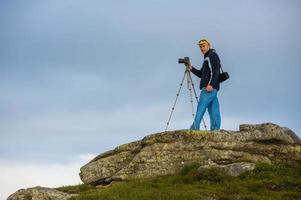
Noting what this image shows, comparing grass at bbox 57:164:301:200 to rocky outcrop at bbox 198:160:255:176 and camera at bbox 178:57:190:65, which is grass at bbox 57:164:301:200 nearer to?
rocky outcrop at bbox 198:160:255:176

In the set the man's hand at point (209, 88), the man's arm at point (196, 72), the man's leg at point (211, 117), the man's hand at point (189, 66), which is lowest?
the man's leg at point (211, 117)

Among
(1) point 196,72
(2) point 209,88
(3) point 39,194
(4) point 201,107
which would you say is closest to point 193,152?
(4) point 201,107

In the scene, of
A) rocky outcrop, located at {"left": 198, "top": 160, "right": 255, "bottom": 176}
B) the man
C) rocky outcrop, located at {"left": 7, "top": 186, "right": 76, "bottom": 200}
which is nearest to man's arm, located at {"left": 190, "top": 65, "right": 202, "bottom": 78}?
the man

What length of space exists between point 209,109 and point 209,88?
141cm

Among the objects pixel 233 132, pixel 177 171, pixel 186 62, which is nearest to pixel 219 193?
pixel 177 171

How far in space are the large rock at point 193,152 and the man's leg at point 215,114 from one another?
712 millimetres

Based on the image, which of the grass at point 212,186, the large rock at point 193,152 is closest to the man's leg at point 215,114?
the large rock at point 193,152

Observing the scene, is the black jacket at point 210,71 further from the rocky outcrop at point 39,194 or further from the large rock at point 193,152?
the rocky outcrop at point 39,194

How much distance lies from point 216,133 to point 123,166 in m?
4.95

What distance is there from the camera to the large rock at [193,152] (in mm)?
28641

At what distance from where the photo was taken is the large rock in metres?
28.6

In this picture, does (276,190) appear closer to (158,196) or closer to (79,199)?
(158,196)

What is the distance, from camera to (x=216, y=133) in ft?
98.2

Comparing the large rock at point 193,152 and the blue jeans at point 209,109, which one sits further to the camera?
the blue jeans at point 209,109
